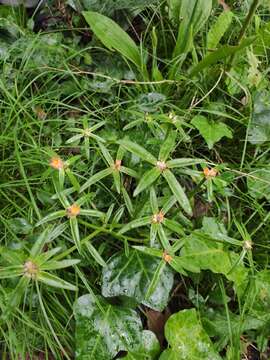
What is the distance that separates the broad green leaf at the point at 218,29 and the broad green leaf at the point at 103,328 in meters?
0.81

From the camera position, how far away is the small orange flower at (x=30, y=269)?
2.91ft

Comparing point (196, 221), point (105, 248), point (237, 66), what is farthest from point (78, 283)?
point (237, 66)

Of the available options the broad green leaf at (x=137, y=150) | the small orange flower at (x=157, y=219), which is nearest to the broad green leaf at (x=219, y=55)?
the broad green leaf at (x=137, y=150)

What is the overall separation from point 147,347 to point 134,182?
1.33ft

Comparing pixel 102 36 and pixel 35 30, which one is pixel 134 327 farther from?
pixel 35 30

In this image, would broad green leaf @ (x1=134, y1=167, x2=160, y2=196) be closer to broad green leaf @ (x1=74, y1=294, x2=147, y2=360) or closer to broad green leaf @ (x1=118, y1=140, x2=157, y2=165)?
broad green leaf @ (x1=118, y1=140, x2=157, y2=165)

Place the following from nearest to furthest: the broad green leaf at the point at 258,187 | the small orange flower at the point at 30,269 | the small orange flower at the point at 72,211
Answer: the small orange flower at the point at 30,269
the small orange flower at the point at 72,211
the broad green leaf at the point at 258,187

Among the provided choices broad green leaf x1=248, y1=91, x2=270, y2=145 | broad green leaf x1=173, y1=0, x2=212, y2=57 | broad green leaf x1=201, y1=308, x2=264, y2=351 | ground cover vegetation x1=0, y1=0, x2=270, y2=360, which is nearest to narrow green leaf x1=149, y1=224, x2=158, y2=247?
ground cover vegetation x1=0, y1=0, x2=270, y2=360

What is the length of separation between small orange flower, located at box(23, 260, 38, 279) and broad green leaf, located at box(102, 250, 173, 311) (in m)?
0.33

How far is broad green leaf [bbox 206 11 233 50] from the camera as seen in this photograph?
4.94 feet

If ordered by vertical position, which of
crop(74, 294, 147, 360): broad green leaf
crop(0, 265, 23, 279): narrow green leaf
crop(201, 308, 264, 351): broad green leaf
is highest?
crop(0, 265, 23, 279): narrow green leaf

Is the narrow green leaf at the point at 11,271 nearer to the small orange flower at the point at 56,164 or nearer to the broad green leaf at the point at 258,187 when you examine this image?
the small orange flower at the point at 56,164

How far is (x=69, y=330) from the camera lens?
1214mm

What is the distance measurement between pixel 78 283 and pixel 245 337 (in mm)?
466
